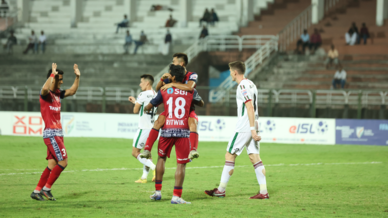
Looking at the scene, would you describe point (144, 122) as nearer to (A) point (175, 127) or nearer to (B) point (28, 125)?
(A) point (175, 127)

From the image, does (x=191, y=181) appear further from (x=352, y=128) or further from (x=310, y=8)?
(x=310, y=8)

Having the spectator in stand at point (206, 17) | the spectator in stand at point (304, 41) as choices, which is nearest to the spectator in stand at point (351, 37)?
the spectator in stand at point (304, 41)

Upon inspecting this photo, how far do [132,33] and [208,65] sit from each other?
764 cm

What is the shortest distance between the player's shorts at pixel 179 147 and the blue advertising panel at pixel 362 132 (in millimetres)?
14319

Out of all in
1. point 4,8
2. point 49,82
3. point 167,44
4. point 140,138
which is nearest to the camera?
point 49,82

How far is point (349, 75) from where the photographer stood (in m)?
28.3

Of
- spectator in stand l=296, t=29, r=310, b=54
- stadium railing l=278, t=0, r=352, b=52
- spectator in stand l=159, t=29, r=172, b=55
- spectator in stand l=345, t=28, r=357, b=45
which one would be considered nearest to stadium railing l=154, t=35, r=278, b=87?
stadium railing l=278, t=0, r=352, b=52

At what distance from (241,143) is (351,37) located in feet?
79.5

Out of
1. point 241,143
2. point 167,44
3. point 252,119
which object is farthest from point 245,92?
point 167,44

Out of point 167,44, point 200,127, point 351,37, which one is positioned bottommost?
point 200,127

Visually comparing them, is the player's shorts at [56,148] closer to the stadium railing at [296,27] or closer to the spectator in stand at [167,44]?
the stadium railing at [296,27]

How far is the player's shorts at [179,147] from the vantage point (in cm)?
817

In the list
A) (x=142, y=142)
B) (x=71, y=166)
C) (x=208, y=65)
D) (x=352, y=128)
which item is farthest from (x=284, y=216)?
(x=208, y=65)

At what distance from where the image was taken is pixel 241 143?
891 centimetres
